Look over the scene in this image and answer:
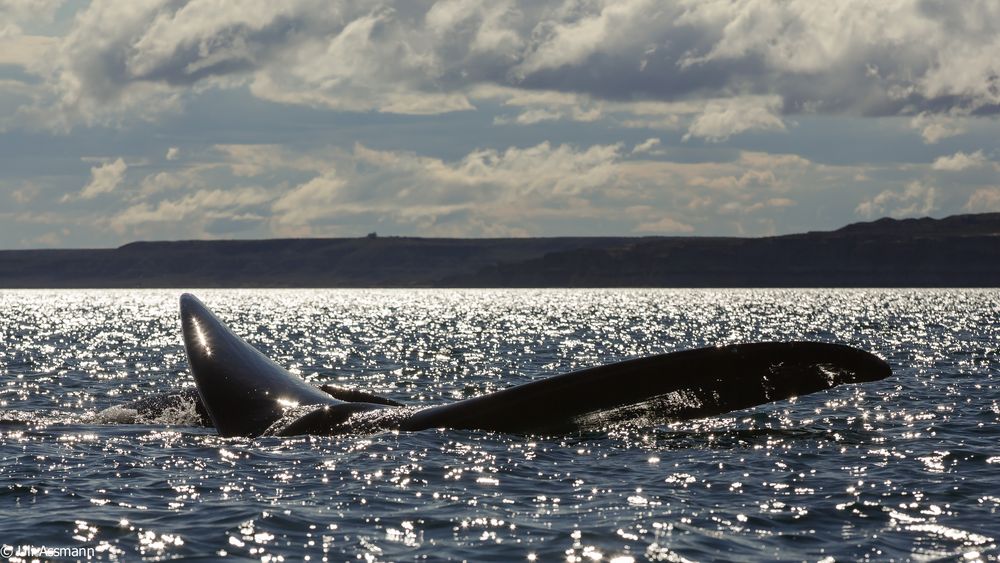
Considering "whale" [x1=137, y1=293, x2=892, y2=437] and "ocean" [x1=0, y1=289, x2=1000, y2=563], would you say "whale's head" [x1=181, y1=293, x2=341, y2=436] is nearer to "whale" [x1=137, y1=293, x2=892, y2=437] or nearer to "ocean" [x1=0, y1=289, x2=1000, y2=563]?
"whale" [x1=137, y1=293, x2=892, y2=437]

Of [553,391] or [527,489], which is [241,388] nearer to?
Result: [553,391]

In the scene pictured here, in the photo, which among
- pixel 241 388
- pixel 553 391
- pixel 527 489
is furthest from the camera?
pixel 241 388

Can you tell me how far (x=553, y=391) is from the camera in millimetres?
15828

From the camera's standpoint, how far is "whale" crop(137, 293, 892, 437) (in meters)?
14.8

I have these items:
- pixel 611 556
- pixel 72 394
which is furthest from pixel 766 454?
pixel 72 394

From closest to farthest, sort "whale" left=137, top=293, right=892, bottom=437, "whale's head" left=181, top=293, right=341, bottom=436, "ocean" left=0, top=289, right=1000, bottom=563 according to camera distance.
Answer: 1. "ocean" left=0, top=289, right=1000, bottom=563
2. "whale" left=137, top=293, right=892, bottom=437
3. "whale's head" left=181, top=293, right=341, bottom=436

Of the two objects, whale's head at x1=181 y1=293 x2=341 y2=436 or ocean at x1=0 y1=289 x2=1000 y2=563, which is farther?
whale's head at x1=181 y1=293 x2=341 y2=436

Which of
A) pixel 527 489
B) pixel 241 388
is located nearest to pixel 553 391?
pixel 527 489

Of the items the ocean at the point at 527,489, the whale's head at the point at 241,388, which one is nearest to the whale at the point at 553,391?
the whale's head at the point at 241,388

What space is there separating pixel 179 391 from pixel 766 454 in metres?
10.5

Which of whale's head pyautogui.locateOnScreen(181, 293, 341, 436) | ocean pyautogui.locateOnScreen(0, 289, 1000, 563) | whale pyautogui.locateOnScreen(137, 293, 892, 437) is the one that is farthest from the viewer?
whale's head pyautogui.locateOnScreen(181, 293, 341, 436)

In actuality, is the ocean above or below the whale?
below

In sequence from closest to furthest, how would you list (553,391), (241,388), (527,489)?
(527,489) < (553,391) < (241,388)

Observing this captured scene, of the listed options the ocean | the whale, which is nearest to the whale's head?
the whale
